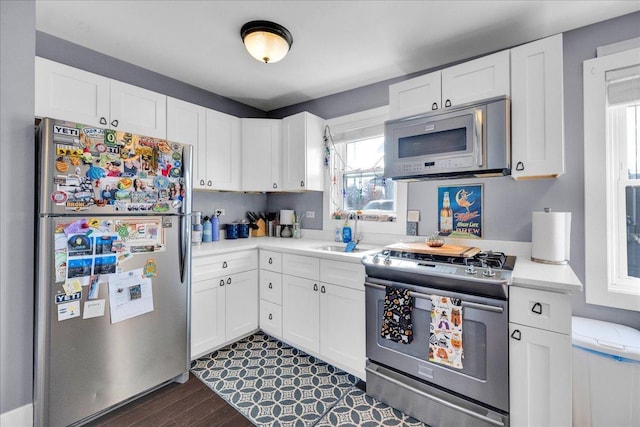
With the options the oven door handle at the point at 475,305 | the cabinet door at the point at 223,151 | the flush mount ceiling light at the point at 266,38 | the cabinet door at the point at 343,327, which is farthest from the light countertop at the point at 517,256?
the flush mount ceiling light at the point at 266,38

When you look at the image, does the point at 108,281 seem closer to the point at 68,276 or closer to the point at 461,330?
the point at 68,276

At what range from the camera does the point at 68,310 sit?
1.52m

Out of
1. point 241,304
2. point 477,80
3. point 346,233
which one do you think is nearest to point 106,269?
point 241,304

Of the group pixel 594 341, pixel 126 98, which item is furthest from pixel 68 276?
pixel 594 341

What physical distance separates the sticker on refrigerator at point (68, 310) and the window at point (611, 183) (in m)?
3.03

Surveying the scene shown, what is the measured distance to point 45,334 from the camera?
4.79 ft

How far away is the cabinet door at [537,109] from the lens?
5.35 feet

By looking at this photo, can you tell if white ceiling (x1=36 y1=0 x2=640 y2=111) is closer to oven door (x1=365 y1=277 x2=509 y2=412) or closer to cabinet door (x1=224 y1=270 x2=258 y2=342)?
oven door (x1=365 y1=277 x2=509 y2=412)

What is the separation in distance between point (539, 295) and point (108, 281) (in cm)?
231

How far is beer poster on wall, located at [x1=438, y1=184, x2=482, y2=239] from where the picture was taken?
85.9 inches

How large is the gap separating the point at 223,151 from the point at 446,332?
8.15 ft

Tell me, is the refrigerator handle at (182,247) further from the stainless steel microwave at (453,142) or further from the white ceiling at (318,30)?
the stainless steel microwave at (453,142)

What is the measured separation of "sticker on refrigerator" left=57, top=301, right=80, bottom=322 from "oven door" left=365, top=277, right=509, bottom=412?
5.79ft

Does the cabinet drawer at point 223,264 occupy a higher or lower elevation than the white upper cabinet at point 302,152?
lower
